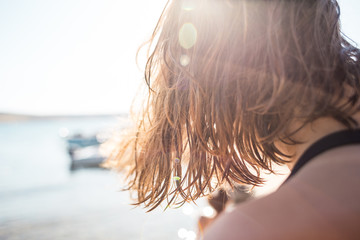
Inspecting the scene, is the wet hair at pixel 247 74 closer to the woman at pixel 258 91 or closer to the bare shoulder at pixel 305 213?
the woman at pixel 258 91

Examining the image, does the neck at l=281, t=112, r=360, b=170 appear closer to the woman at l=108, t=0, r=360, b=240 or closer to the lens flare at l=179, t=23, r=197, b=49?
the woman at l=108, t=0, r=360, b=240

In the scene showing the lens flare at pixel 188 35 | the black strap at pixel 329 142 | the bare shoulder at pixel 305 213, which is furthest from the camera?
the lens flare at pixel 188 35

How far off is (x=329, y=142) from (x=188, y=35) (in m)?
0.72

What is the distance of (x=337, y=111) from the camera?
95cm

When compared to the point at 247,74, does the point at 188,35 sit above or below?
above

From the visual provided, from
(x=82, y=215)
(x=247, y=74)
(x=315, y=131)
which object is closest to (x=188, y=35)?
(x=247, y=74)

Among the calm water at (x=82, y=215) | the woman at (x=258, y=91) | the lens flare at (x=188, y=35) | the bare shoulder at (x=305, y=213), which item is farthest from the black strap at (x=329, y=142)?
the calm water at (x=82, y=215)

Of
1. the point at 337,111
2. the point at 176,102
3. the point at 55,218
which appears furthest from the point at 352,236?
the point at 55,218

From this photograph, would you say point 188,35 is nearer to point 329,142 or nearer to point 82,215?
point 329,142

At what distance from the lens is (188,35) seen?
1206 millimetres

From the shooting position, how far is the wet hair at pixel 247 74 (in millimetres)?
1062

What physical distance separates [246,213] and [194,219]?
9.54 metres

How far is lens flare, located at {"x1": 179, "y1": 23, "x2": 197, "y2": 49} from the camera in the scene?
120 centimetres

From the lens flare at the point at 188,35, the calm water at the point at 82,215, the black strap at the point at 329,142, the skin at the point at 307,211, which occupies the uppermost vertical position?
the lens flare at the point at 188,35
